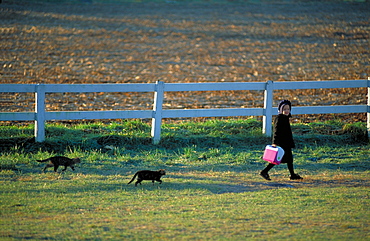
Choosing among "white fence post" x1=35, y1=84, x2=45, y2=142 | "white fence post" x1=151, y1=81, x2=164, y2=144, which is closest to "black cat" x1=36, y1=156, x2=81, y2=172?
"white fence post" x1=35, y1=84, x2=45, y2=142

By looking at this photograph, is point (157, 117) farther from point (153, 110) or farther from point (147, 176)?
point (147, 176)

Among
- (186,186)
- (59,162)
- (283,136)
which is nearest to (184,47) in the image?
(59,162)

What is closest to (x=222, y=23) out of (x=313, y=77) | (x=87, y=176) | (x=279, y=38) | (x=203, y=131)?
(x=279, y=38)

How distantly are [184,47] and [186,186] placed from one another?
2500 centimetres

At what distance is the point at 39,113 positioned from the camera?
10727mm

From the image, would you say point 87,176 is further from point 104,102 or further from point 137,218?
point 104,102

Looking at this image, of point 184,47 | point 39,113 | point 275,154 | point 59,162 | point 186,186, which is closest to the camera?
point 186,186

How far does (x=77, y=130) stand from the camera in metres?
12.0

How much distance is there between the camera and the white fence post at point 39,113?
35.2 ft

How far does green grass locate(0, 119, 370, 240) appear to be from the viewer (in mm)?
6000

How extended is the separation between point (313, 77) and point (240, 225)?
1767 centimetres

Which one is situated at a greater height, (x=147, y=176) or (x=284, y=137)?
(x=284, y=137)

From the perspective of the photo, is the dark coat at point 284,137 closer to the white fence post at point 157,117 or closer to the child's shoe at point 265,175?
the child's shoe at point 265,175

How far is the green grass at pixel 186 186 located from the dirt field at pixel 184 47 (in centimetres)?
362
